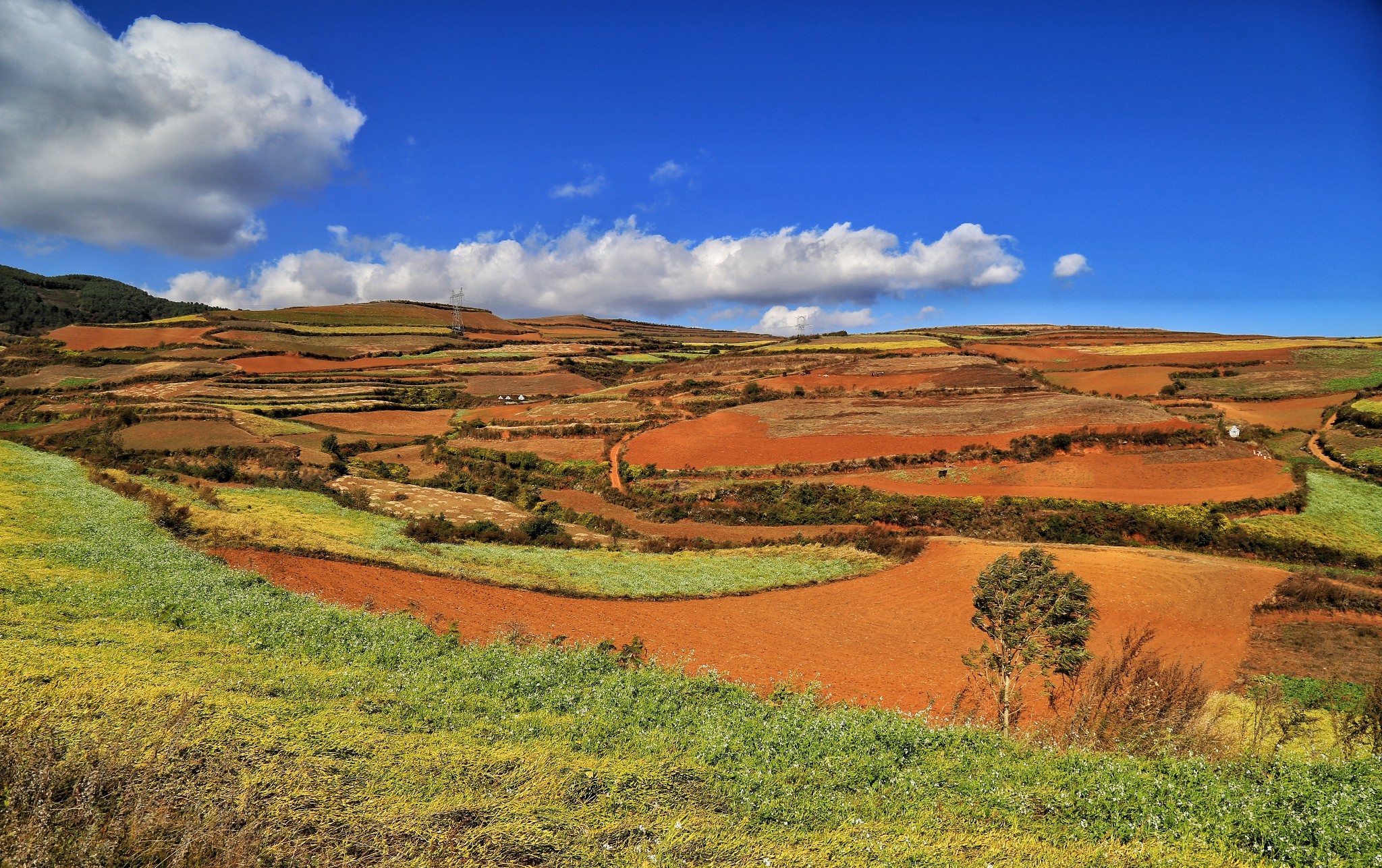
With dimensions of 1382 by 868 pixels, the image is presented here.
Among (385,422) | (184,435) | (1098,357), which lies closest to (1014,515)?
(385,422)

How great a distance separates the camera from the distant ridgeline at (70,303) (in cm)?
10294

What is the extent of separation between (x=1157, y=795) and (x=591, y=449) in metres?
39.4

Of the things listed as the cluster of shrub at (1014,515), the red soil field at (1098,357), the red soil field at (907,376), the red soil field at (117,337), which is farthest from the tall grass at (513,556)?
the red soil field at (117,337)

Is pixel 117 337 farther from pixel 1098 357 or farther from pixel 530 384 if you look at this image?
pixel 1098 357

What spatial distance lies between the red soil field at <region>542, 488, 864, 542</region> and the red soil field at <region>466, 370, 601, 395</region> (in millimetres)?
34678

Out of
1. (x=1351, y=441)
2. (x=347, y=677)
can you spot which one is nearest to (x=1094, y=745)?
(x=347, y=677)

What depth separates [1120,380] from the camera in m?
58.2

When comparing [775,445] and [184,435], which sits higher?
[184,435]

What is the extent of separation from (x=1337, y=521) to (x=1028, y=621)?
2626 centimetres

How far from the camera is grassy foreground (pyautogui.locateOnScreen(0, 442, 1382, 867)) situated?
14.1 feet

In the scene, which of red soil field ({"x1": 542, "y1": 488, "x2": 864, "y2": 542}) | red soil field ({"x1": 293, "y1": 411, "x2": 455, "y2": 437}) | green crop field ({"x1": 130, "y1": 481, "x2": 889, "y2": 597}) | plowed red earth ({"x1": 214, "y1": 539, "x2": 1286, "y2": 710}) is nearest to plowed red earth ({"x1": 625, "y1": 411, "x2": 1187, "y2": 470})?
red soil field ({"x1": 542, "y1": 488, "x2": 864, "y2": 542})

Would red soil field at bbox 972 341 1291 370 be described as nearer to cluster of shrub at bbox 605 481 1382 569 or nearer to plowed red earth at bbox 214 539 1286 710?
cluster of shrub at bbox 605 481 1382 569

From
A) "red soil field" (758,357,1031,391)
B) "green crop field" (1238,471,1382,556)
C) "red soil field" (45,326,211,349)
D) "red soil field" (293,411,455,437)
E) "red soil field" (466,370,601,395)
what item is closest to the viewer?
"green crop field" (1238,471,1382,556)

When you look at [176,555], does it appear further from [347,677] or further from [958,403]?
[958,403]
